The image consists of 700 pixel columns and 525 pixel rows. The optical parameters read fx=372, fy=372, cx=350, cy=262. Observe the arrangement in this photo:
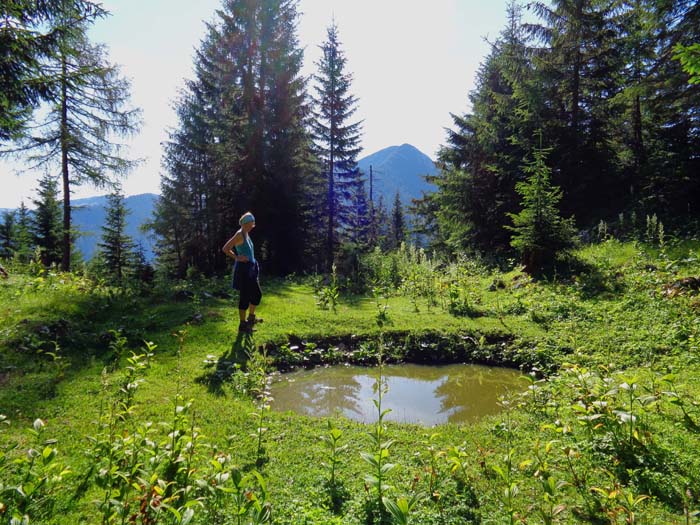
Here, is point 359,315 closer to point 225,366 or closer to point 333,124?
point 225,366

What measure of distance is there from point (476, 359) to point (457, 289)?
9.77ft

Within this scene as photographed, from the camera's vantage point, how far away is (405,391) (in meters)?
5.86

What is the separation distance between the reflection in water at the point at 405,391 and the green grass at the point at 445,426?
0.60m

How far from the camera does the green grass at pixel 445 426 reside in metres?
2.84

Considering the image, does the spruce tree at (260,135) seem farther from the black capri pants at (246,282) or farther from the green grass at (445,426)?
the black capri pants at (246,282)

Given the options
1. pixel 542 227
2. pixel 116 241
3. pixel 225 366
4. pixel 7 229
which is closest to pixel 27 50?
pixel 225 366

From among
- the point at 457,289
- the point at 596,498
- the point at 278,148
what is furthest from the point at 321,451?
the point at 278,148

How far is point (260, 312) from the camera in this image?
8688 mm

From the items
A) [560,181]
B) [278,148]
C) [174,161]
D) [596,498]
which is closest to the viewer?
[596,498]

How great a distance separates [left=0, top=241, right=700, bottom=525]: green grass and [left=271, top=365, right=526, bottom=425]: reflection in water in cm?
60

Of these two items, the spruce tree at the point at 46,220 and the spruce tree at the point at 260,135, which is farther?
the spruce tree at the point at 46,220

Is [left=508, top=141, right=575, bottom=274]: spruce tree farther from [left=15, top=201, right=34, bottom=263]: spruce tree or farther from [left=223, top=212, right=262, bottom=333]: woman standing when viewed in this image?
[left=15, top=201, right=34, bottom=263]: spruce tree

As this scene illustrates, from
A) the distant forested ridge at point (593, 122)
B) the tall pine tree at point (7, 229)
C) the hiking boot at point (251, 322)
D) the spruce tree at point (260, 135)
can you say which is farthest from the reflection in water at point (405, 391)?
the tall pine tree at point (7, 229)

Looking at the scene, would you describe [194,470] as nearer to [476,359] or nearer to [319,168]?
[476,359]
